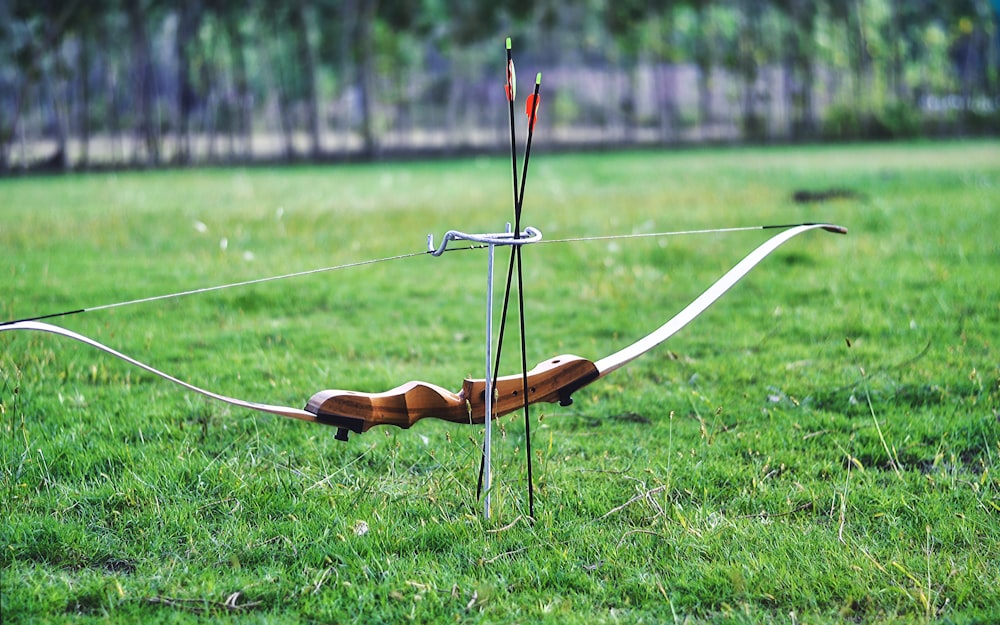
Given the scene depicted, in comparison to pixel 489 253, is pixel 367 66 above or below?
above

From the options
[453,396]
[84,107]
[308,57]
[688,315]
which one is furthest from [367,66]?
[453,396]

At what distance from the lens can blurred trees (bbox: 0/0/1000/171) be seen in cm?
2061

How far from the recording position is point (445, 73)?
85.6ft

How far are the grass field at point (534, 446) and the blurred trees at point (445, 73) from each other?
538 inches

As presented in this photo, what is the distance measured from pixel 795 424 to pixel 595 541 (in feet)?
4.38

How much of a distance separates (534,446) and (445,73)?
23434 mm

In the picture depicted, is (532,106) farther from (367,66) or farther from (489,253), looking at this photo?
(367,66)

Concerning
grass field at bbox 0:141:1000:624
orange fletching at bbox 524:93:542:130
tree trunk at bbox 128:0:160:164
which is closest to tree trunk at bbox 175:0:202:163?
tree trunk at bbox 128:0:160:164

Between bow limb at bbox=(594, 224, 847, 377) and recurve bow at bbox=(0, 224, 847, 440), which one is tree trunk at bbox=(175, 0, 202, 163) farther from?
bow limb at bbox=(594, 224, 847, 377)

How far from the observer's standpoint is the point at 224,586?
264cm

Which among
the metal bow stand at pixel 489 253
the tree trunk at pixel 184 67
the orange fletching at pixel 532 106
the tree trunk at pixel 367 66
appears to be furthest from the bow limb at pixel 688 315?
the tree trunk at pixel 367 66

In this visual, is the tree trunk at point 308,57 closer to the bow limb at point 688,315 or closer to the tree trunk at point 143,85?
the tree trunk at point 143,85

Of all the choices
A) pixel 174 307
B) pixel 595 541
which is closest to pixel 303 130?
pixel 174 307

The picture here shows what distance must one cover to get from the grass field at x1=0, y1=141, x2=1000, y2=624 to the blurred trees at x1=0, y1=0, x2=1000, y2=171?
13.7 metres
